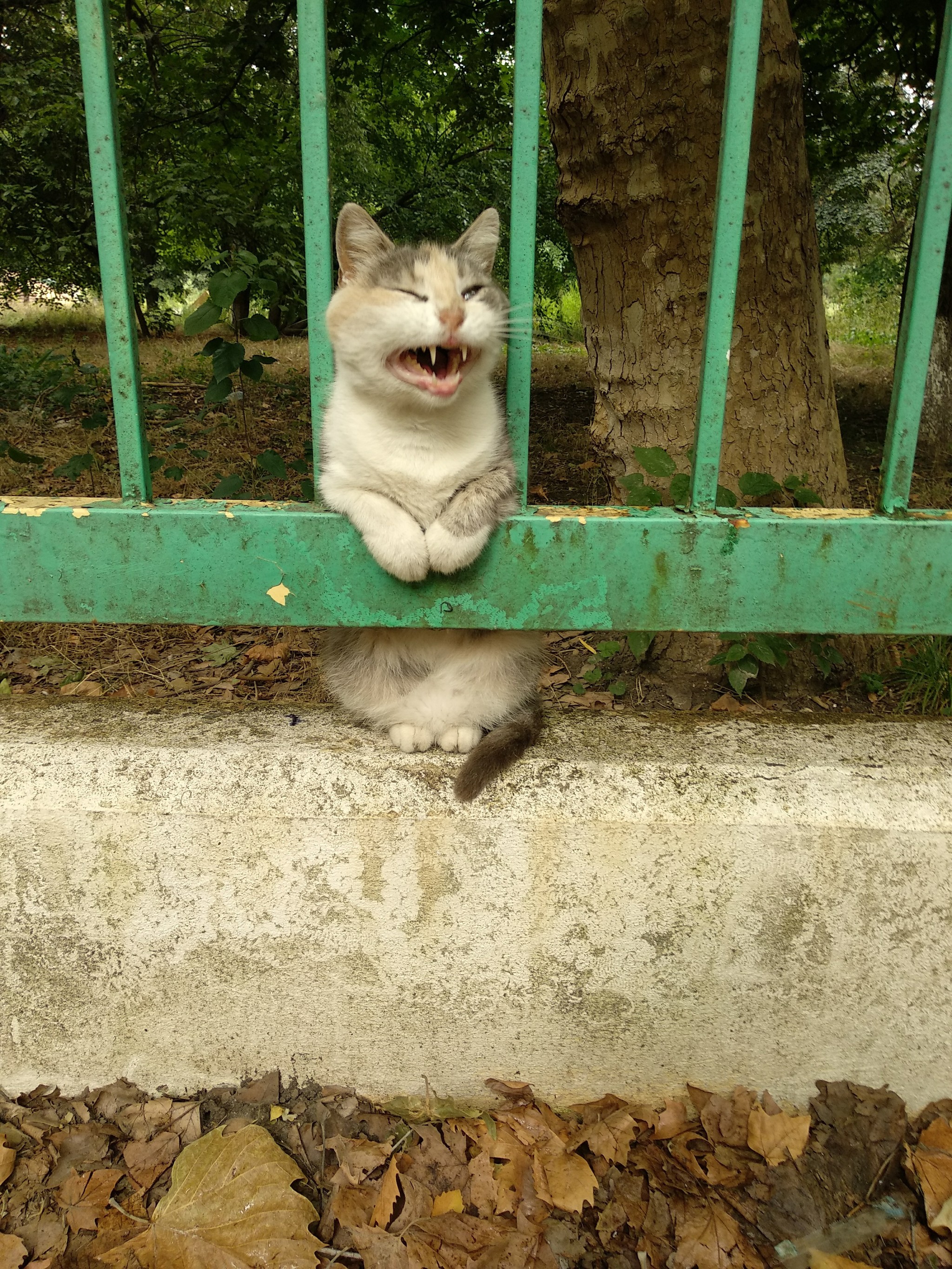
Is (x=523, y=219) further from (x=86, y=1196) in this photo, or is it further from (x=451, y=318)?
(x=86, y=1196)

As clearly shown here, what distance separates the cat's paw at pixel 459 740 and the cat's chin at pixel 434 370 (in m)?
0.69

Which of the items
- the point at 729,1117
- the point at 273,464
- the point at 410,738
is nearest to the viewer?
the point at 729,1117

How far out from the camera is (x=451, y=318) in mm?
1562

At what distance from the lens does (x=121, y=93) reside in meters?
5.83

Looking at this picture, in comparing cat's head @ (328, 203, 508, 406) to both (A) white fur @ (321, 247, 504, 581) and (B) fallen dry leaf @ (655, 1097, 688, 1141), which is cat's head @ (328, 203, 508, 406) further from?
(B) fallen dry leaf @ (655, 1097, 688, 1141)

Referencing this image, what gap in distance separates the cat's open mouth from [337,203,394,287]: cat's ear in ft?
0.92

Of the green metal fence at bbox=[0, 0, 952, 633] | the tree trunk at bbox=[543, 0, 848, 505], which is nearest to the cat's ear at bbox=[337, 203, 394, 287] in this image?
the green metal fence at bbox=[0, 0, 952, 633]

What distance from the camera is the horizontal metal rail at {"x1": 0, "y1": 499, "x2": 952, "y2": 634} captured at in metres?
1.43

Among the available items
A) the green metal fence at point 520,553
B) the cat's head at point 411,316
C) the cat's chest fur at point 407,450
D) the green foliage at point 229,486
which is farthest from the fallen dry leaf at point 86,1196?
the green foliage at point 229,486

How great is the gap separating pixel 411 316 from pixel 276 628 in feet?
7.75

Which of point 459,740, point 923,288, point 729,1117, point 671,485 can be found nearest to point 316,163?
point 923,288

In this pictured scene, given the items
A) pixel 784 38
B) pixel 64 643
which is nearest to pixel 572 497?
pixel 784 38

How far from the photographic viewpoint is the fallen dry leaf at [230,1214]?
55.1 inches

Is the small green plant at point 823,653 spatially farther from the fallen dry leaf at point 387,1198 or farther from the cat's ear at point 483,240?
the fallen dry leaf at point 387,1198
